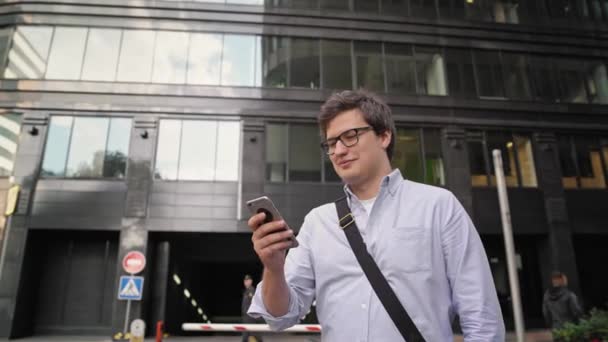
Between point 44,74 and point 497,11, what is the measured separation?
21.3m

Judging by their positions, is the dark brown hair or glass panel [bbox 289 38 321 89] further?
glass panel [bbox 289 38 321 89]

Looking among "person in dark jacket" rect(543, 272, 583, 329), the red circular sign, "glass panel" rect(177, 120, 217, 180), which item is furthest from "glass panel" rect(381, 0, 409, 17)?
the red circular sign

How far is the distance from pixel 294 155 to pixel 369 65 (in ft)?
18.6

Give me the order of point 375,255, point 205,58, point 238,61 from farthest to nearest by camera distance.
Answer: point 238,61, point 205,58, point 375,255

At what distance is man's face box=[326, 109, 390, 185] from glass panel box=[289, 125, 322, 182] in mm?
14066

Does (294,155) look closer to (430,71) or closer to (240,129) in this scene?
(240,129)

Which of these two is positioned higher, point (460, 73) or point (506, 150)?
point (460, 73)

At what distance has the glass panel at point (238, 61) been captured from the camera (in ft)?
55.9

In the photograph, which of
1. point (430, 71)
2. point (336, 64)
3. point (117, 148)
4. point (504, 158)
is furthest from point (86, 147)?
point (504, 158)

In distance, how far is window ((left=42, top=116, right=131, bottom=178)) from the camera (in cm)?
1551

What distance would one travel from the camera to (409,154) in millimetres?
17000

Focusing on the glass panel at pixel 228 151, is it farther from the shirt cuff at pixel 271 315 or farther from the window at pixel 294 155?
the shirt cuff at pixel 271 315

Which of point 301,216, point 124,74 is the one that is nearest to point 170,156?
point 124,74

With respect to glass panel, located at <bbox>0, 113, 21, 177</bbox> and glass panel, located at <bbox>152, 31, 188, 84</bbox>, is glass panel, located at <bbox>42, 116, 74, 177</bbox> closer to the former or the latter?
glass panel, located at <bbox>0, 113, 21, 177</bbox>
